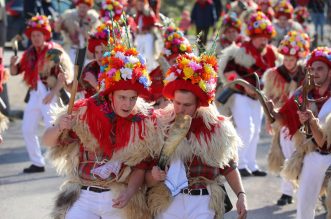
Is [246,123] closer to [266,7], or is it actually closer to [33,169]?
[33,169]

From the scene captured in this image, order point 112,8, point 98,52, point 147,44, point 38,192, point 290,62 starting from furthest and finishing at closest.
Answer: point 147,44 < point 112,8 < point 290,62 < point 38,192 < point 98,52

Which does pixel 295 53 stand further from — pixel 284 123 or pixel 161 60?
pixel 284 123

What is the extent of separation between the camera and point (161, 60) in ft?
29.8

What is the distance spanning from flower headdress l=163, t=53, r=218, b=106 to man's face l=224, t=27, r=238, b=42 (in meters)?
6.85

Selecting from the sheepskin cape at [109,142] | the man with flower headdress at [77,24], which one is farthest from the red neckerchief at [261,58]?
the sheepskin cape at [109,142]

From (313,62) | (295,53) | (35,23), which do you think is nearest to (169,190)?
(313,62)

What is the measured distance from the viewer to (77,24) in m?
14.5

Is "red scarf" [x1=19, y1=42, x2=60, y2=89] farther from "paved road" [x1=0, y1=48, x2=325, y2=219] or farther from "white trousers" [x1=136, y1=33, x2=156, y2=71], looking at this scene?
"white trousers" [x1=136, y1=33, x2=156, y2=71]

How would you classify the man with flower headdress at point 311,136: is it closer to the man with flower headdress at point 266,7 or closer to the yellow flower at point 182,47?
the yellow flower at point 182,47

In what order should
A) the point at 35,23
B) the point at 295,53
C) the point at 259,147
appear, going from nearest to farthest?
the point at 295,53 → the point at 35,23 → the point at 259,147

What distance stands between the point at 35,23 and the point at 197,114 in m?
5.22

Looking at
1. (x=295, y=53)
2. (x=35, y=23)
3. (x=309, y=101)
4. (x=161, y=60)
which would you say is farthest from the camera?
(x=35, y=23)

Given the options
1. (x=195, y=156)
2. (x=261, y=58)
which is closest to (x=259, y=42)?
(x=261, y=58)

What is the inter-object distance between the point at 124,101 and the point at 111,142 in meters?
0.32
